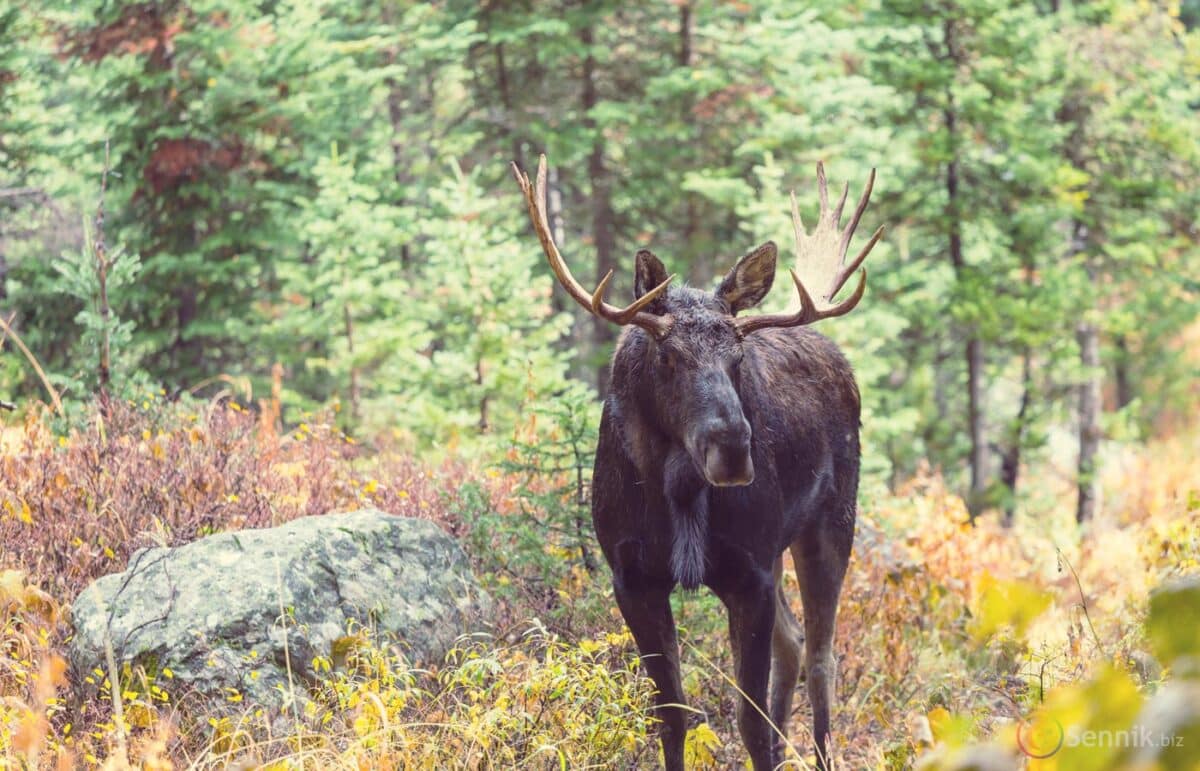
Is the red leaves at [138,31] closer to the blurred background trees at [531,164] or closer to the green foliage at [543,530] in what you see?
the blurred background trees at [531,164]

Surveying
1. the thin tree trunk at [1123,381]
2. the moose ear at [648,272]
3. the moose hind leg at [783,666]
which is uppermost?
the moose ear at [648,272]

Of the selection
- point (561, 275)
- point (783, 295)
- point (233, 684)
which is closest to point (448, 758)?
point (233, 684)

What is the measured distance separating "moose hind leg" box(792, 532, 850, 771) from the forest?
1.59 feet

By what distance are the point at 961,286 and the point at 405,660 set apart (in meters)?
11.8

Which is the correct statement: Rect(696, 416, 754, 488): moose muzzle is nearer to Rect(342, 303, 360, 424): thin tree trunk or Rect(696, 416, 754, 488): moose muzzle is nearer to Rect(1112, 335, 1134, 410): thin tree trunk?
Rect(342, 303, 360, 424): thin tree trunk

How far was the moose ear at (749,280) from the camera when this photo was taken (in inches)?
195

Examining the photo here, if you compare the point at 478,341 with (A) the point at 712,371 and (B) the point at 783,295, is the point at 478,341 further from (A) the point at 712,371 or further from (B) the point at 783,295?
(A) the point at 712,371

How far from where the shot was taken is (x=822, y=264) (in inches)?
230

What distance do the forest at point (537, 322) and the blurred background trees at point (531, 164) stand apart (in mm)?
69

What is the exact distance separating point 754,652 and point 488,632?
162cm

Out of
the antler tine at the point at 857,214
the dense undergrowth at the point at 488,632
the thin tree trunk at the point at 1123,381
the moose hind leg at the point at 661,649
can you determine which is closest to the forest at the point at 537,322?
the dense undergrowth at the point at 488,632

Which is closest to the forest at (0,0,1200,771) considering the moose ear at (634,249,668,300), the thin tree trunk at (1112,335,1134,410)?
the moose ear at (634,249,668,300)

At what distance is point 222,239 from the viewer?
1318 centimetres

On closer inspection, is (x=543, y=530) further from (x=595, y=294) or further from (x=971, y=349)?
(x=971, y=349)
